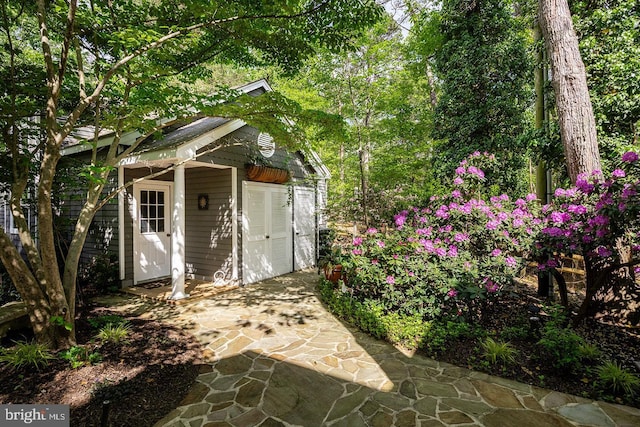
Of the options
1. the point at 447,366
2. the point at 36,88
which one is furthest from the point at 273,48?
the point at 447,366

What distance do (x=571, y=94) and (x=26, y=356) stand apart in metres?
7.44

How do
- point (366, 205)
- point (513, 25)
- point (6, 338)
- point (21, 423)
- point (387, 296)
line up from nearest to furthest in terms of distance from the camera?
point (21, 423) → point (6, 338) → point (387, 296) → point (513, 25) → point (366, 205)

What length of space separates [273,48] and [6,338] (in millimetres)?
4924

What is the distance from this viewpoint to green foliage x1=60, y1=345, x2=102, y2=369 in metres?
3.01

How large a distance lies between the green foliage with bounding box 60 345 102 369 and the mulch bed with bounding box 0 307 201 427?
0.16 ft

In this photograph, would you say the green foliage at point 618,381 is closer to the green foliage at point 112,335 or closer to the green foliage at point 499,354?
the green foliage at point 499,354

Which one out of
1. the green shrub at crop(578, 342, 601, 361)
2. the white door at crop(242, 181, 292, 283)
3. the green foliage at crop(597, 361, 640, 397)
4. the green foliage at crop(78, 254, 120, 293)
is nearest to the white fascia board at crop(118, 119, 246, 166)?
the white door at crop(242, 181, 292, 283)

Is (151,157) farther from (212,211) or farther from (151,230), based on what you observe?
(151,230)

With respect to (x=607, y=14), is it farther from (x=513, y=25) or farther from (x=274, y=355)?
(x=274, y=355)

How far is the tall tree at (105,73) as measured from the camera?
3.02 m

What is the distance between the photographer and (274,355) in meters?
3.53

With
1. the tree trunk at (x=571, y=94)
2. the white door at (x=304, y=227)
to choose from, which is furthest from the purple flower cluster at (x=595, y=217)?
the white door at (x=304, y=227)

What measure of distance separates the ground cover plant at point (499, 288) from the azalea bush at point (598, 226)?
1 centimetres

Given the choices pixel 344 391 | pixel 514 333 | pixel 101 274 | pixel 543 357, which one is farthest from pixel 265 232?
pixel 543 357
